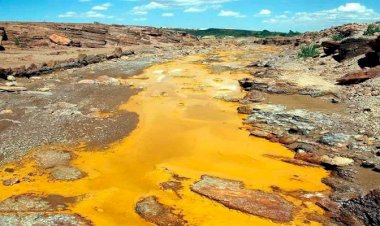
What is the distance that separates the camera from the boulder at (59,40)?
56.0 metres

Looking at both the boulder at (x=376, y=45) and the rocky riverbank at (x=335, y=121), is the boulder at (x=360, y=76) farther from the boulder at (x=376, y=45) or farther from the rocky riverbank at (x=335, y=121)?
the boulder at (x=376, y=45)

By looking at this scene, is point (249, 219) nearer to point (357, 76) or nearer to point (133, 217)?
point (133, 217)

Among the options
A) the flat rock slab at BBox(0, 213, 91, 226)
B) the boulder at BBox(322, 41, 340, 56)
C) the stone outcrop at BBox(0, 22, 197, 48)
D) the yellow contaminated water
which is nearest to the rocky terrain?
the flat rock slab at BBox(0, 213, 91, 226)

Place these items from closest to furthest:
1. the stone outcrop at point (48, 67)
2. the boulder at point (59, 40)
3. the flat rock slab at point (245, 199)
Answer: the flat rock slab at point (245, 199) → the stone outcrop at point (48, 67) → the boulder at point (59, 40)

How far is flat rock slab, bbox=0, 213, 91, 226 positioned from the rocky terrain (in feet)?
0.09

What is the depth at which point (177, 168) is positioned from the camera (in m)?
15.3

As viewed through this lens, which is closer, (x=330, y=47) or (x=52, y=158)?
(x=52, y=158)

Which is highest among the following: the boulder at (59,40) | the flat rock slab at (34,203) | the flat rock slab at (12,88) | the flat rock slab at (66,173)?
the boulder at (59,40)

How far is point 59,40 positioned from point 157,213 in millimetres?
49165

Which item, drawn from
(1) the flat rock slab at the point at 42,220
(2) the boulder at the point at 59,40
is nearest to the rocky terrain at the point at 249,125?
(1) the flat rock slab at the point at 42,220

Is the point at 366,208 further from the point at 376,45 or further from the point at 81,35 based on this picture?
the point at 81,35

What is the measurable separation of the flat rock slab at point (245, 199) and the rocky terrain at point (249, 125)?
0.03 m

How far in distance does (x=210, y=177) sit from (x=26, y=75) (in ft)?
78.5

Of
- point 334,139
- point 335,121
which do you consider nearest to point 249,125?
point 335,121
